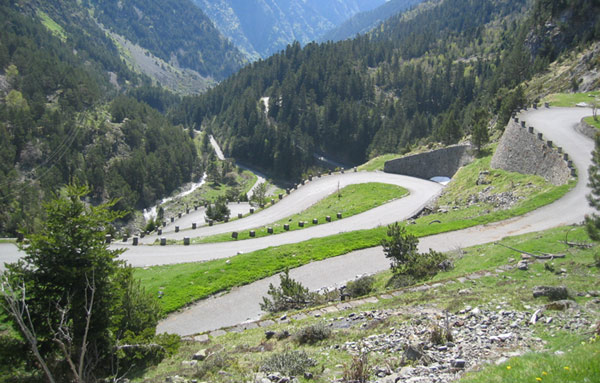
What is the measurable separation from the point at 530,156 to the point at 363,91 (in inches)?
4803

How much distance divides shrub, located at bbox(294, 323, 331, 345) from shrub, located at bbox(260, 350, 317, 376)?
1493mm

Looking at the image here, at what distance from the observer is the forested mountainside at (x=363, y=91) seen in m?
106

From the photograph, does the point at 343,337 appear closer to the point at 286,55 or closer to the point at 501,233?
the point at 501,233

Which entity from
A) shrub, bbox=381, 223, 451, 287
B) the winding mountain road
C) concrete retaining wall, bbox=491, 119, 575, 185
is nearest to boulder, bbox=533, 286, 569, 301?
shrub, bbox=381, 223, 451, 287

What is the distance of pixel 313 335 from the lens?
36.2ft

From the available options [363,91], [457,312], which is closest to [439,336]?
[457,312]

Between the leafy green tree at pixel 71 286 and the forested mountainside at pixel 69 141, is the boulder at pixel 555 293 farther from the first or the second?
the forested mountainside at pixel 69 141

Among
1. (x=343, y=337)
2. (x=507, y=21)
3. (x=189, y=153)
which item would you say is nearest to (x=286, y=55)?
(x=189, y=153)

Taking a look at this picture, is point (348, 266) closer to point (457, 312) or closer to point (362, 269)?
point (362, 269)

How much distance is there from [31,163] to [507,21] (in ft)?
676

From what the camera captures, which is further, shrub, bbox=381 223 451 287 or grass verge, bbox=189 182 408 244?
grass verge, bbox=189 182 408 244

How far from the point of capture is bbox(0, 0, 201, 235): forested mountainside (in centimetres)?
9267

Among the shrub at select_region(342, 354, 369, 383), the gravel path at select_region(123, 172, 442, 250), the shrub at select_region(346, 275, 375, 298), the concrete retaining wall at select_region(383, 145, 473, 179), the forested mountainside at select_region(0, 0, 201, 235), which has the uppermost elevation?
the forested mountainside at select_region(0, 0, 201, 235)

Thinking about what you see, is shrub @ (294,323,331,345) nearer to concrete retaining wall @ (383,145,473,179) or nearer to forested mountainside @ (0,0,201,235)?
concrete retaining wall @ (383,145,473,179)
